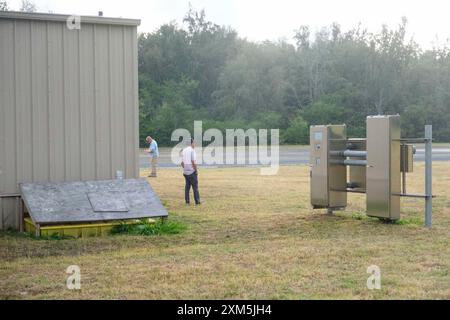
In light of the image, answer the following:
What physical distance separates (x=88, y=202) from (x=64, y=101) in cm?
213

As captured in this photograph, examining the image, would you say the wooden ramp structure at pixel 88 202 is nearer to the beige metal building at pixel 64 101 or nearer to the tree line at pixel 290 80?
the beige metal building at pixel 64 101

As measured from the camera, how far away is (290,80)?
2640 inches

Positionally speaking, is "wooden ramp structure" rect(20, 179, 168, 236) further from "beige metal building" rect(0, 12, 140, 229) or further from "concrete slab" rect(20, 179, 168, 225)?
"beige metal building" rect(0, 12, 140, 229)

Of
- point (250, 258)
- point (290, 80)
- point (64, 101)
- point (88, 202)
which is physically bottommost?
point (250, 258)

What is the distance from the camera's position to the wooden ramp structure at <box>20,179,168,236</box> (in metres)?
12.5

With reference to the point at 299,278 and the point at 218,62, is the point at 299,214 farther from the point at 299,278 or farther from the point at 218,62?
the point at 218,62

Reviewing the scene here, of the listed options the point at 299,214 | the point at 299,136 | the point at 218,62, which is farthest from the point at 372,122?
the point at 218,62

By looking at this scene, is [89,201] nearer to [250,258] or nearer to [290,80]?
[250,258]

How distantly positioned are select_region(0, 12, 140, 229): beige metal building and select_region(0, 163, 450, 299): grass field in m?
1.60

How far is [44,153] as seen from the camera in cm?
1366

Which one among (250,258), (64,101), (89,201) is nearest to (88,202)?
(89,201)

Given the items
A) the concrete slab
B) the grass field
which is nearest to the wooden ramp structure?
the concrete slab

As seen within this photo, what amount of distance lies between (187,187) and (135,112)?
13.7 feet

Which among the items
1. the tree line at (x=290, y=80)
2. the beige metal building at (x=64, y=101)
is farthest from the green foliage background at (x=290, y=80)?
the beige metal building at (x=64, y=101)
